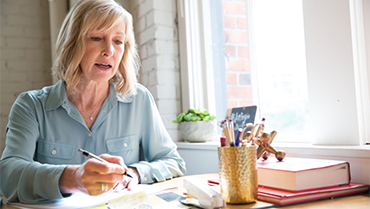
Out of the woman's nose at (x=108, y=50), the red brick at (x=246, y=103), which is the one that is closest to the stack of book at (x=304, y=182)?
the woman's nose at (x=108, y=50)

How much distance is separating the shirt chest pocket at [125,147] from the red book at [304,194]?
72 cm

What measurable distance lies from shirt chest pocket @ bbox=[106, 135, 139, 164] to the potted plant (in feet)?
2.02

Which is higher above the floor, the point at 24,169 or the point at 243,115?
the point at 243,115

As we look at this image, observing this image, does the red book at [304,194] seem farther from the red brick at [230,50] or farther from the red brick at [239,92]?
the red brick at [230,50]

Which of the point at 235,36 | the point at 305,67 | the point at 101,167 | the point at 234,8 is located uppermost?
the point at 234,8

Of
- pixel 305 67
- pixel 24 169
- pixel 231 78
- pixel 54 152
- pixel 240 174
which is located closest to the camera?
pixel 240 174

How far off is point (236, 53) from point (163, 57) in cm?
54

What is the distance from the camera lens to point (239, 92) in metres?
2.05

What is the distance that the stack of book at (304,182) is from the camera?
81cm

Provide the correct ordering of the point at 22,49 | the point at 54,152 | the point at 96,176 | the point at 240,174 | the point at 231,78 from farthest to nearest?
the point at 22,49
the point at 231,78
the point at 54,152
the point at 96,176
the point at 240,174

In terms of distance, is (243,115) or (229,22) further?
(229,22)

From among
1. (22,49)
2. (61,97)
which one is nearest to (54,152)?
(61,97)

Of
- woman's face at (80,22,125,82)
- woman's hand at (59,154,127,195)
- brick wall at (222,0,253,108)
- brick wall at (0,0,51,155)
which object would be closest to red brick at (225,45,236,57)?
brick wall at (222,0,253,108)

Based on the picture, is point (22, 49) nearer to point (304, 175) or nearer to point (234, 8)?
point (234, 8)
